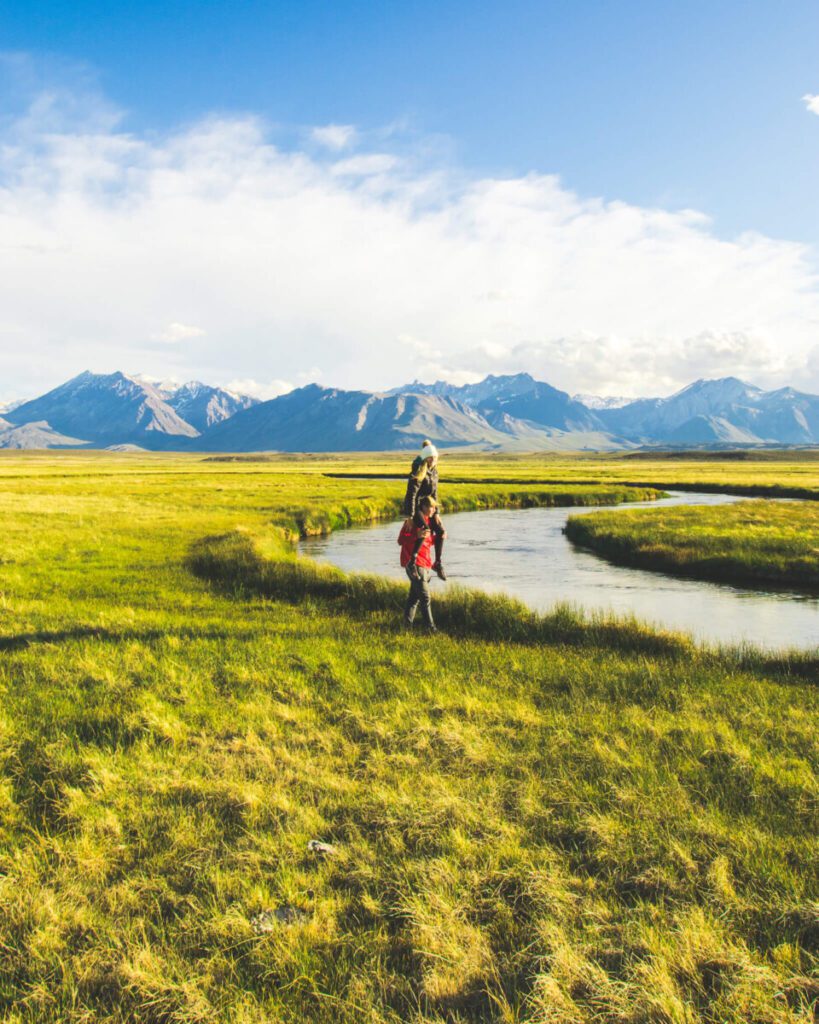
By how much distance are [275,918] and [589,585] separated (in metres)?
23.8

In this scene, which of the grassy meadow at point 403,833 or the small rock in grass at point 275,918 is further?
the small rock in grass at point 275,918

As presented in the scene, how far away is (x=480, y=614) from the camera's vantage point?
16.0 meters

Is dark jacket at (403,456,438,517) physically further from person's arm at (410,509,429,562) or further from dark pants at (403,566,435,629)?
dark pants at (403,566,435,629)

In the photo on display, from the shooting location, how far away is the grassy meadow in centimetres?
452

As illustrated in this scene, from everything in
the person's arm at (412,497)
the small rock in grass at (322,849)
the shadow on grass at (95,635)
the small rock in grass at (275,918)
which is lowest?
the small rock in grass at (275,918)

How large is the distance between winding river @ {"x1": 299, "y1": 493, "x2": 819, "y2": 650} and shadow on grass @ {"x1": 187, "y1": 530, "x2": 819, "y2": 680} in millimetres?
2565

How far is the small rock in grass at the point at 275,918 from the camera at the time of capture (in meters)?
5.04

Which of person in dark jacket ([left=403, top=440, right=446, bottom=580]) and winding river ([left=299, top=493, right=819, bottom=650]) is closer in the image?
person in dark jacket ([left=403, top=440, right=446, bottom=580])

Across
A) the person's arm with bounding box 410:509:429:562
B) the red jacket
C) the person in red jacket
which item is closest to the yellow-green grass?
the person in red jacket

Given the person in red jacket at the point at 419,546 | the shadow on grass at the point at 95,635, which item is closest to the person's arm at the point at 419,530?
the person in red jacket at the point at 419,546

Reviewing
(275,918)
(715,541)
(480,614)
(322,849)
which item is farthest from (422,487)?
(715,541)

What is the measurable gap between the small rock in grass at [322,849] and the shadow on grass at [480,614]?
9.01 meters

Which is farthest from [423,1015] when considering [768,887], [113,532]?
[113,532]

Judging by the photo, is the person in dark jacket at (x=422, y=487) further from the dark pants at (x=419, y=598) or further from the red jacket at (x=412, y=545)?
the dark pants at (x=419, y=598)
